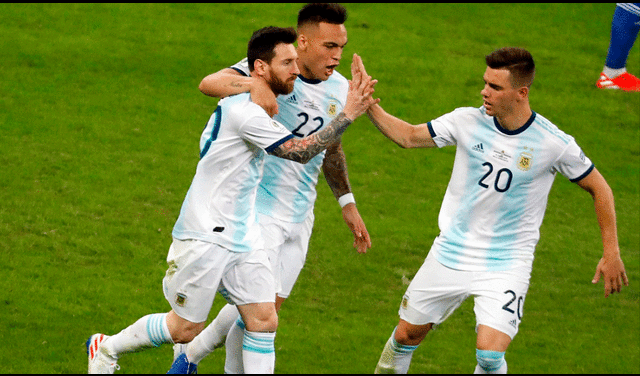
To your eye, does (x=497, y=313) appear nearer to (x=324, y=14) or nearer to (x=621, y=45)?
(x=324, y=14)

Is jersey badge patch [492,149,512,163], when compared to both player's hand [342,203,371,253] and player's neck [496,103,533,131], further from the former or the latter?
player's hand [342,203,371,253]

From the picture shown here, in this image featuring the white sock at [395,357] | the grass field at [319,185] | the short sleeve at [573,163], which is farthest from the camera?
the grass field at [319,185]

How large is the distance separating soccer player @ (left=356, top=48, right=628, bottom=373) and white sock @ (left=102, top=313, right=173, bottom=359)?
1.80 meters

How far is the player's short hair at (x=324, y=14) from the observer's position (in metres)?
6.94

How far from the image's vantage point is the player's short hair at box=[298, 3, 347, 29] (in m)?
6.94

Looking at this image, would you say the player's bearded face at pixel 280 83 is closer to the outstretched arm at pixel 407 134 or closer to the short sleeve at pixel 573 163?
the outstretched arm at pixel 407 134

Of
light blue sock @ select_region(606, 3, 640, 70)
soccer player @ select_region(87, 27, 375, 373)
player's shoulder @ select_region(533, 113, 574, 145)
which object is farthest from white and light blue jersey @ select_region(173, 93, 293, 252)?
light blue sock @ select_region(606, 3, 640, 70)

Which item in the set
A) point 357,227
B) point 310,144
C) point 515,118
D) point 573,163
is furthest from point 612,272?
point 310,144

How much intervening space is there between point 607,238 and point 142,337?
3.39 m

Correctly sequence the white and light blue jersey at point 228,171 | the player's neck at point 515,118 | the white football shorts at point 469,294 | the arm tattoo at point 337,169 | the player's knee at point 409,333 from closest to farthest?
the white and light blue jersey at point 228,171, the white football shorts at point 469,294, the player's neck at point 515,118, the player's knee at point 409,333, the arm tattoo at point 337,169

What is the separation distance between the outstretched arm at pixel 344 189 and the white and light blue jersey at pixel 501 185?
2.88ft

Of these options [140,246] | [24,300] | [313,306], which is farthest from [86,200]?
[313,306]

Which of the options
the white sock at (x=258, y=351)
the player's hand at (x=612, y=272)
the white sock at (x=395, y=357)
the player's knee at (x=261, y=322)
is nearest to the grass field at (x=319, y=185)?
the white sock at (x=395, y=357)

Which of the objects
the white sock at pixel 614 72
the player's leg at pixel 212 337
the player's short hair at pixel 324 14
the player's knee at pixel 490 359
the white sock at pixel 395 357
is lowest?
the white sock at pixel 395 357
